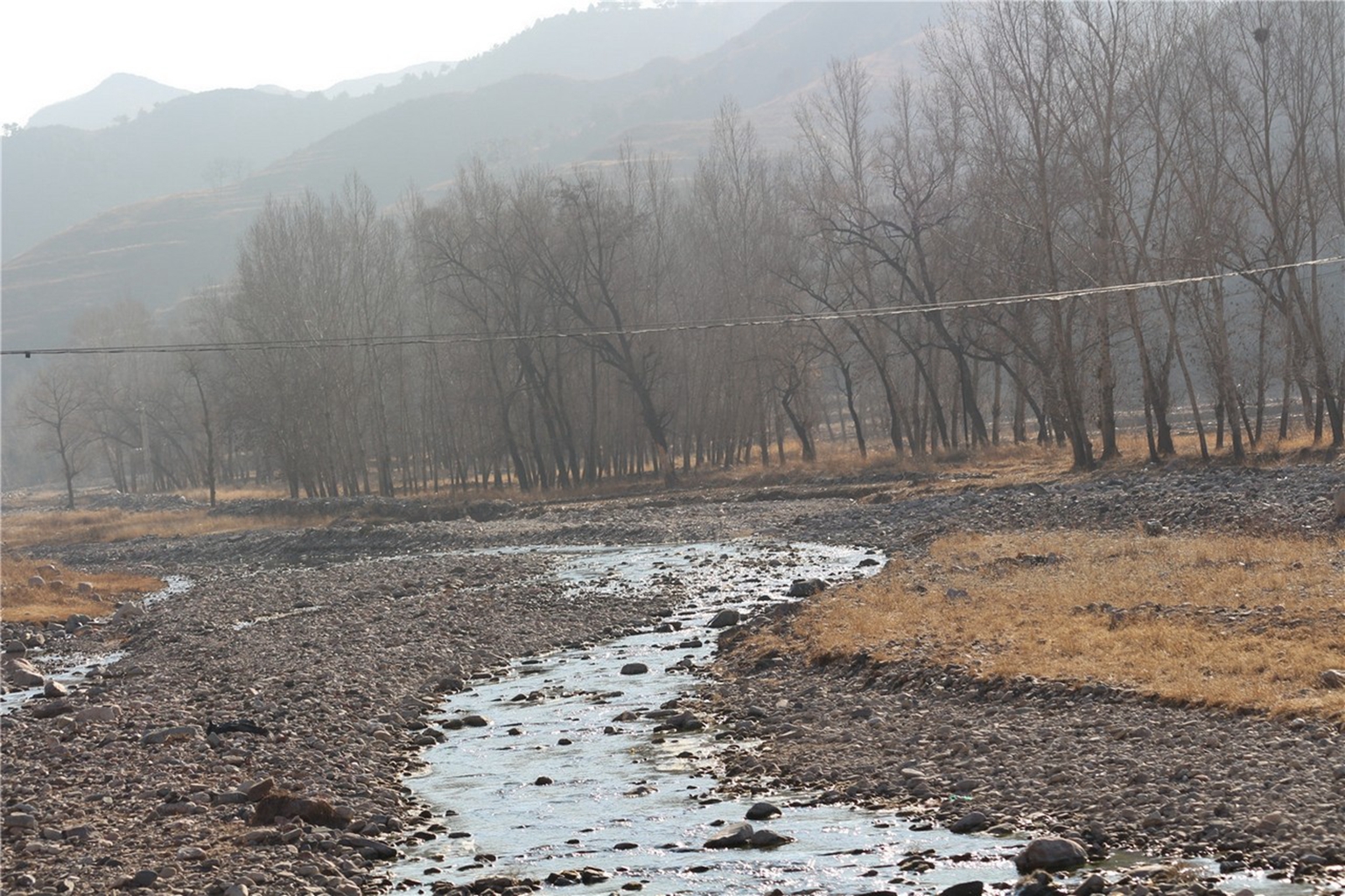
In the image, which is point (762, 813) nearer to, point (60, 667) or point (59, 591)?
point (60, 667)

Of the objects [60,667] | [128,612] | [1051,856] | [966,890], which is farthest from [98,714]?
[128,612]

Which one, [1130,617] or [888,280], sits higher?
[888,280]

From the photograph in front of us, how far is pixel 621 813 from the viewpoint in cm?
1188

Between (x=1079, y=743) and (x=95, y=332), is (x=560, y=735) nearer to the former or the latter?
(x=1079, y=743)

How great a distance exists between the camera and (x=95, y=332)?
405 feet

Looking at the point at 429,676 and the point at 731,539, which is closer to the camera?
the point at 429,676

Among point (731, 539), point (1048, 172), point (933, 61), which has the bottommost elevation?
point (731, 539)

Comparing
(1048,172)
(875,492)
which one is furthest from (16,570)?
(1048,172)

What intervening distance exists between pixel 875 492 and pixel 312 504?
104ft

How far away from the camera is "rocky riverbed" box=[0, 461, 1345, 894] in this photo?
32.8 ft

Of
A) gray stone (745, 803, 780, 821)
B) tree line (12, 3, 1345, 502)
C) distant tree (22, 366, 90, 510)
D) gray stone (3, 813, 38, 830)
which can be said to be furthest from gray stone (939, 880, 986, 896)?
distant tree (22, 366, 90, 510)

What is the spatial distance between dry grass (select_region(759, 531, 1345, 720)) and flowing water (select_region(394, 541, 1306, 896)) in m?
3.28

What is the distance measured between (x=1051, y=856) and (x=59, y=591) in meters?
33.6

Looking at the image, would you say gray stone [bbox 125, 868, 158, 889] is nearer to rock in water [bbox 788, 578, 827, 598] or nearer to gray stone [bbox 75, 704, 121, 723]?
gray stone [bbox 75, 704, 121, 723]
